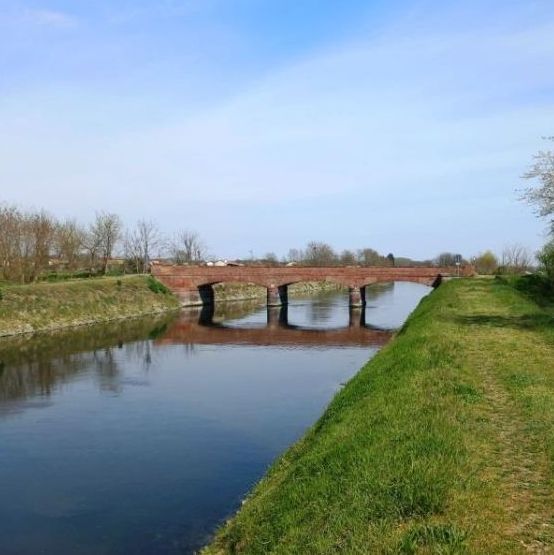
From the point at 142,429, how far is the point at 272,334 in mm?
28348

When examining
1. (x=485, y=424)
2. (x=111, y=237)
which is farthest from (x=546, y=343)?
(x=111, y=237)

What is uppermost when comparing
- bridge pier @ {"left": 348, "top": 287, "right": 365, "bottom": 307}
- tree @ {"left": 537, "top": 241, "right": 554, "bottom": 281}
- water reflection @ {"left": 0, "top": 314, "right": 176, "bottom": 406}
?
tree @ {"left": 537, "top": 241, "right": 554, "bottom": 281}

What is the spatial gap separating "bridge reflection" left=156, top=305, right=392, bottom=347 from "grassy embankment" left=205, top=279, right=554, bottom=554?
1063 inches

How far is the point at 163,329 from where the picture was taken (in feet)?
162

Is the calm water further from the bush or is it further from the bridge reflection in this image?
the bush

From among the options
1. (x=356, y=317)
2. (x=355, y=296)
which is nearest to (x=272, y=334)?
(x=356, y=317)

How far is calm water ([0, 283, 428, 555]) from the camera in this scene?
12.2m

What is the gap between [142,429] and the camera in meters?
19.0

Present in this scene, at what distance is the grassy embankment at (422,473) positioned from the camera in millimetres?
6523

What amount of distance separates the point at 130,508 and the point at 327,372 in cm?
1757

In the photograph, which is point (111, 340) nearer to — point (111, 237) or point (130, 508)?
point (130, 508)

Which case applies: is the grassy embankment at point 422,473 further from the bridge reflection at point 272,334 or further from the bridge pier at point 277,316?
the bridge pier at point 277,316

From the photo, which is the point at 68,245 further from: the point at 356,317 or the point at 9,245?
the point at 356,317

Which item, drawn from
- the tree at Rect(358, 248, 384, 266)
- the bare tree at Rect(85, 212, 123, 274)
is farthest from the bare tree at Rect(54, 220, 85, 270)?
the tree at Rect(358, 248, 384, 266)
